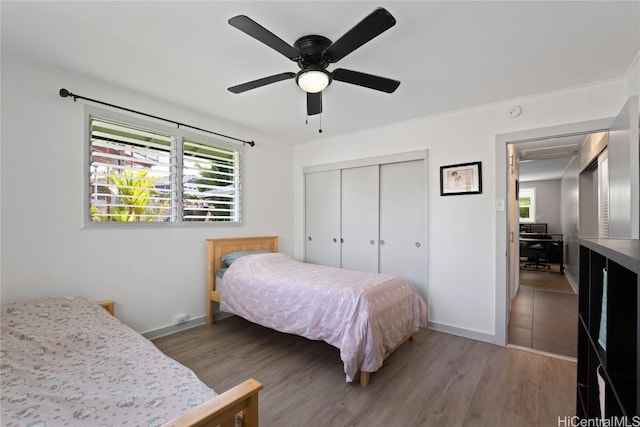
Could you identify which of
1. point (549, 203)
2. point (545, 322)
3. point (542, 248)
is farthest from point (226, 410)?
point (549, 203)

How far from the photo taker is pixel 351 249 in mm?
4102

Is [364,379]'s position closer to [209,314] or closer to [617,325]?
[617,325]

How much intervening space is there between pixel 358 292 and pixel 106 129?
9.02 feet

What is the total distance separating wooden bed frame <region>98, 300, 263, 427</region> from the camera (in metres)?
0.87

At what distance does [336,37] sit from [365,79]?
33 cm

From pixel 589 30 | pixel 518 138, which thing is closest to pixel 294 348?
A: pixel 518 138

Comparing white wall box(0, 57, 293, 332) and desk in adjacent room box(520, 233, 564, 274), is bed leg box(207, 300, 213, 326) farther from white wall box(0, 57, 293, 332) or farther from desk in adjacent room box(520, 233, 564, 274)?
desk in adjacent room box(520, 233, 564, 274)

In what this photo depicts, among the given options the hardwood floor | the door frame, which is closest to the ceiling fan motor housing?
the door frame

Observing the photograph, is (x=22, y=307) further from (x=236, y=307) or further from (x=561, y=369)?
(x=561, y=369)

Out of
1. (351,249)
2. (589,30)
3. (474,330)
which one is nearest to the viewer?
(589,30)

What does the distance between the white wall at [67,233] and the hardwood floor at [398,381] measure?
53 cm

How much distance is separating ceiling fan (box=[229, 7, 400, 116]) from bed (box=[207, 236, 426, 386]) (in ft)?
5.18

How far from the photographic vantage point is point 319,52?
190 cm

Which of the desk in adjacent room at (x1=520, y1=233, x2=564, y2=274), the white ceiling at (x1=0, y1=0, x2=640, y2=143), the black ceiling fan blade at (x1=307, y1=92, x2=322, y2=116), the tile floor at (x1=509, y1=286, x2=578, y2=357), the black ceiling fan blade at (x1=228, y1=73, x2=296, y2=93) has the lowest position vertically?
the tile floor at (x1=509, y1=286, x2=578, y2=357)
